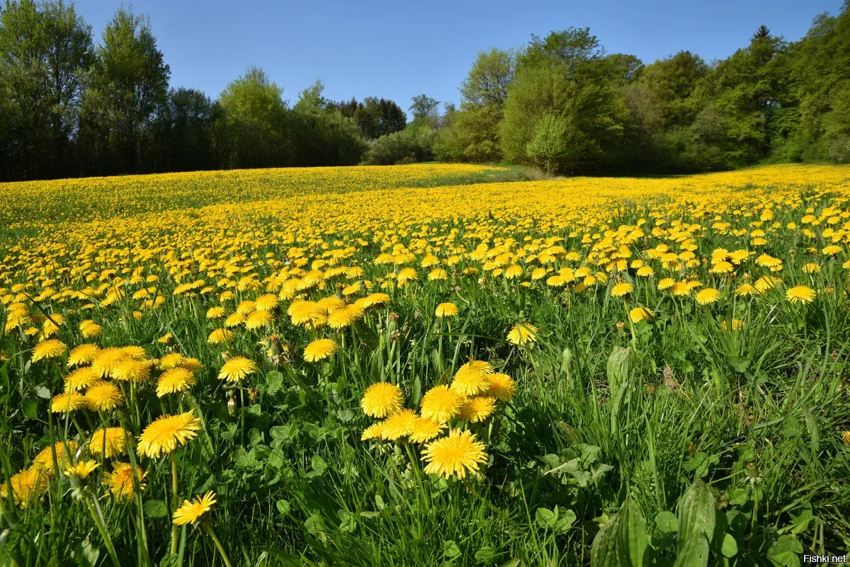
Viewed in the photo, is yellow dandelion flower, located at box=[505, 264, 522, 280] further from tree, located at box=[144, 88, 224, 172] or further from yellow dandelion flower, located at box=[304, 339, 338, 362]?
tree, located at box=[144, 88, 224, 172]

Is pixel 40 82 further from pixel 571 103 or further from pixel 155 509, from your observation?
pixel 155 509

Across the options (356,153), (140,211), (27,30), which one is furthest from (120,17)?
(140,211)

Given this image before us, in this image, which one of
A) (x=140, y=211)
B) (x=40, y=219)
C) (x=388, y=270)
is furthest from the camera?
(x=140, y=211)

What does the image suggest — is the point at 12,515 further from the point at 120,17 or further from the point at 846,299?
the point at 120,17

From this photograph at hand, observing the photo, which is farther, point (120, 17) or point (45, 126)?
point (120, 17)

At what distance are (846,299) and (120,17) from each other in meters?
50.9

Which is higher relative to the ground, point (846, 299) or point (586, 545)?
point (846, 299)

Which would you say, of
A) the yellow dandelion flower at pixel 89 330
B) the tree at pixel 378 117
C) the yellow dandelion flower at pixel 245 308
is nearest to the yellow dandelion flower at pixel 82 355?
the yellow dandelion flower at pixel 245 308

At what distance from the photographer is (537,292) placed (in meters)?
2.94

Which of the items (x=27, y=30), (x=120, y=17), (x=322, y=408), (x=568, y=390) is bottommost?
(x=322, y=408)

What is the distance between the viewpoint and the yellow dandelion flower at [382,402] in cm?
117

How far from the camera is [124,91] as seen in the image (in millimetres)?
35594

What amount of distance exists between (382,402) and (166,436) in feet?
1.70

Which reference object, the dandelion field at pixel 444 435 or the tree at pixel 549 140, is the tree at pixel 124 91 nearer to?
the tree at pixel 549 140
